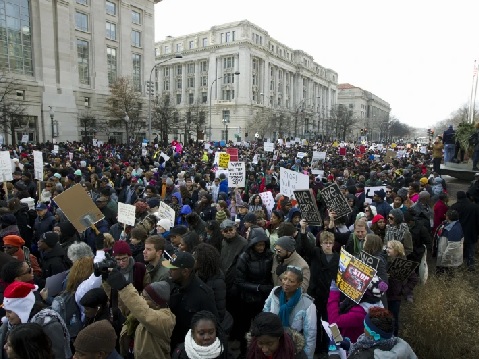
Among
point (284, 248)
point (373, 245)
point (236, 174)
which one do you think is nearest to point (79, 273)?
point (284, 248)

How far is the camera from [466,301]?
5434 mm

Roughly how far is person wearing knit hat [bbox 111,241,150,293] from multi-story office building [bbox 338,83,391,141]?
126 metres

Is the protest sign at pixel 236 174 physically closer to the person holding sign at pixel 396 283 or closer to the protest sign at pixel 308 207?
the protest sign at pixel 308 207

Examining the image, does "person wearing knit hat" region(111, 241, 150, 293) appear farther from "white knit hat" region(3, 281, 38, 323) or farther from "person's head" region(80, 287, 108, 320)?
"white knit hat" region(3, 281, 38, 323)

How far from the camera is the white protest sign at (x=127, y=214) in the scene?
A: 6.34 m

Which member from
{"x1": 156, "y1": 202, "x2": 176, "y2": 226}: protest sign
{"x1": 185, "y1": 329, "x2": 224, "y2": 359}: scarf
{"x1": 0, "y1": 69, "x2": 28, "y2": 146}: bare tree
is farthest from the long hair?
{"x1": 0, "y1": 69, "x2": 28, "y2": 146}: bare tree

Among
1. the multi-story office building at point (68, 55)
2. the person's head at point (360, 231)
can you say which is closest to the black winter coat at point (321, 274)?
the person's head at point (360, 231)

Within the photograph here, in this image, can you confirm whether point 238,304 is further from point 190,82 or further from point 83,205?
point 190,82

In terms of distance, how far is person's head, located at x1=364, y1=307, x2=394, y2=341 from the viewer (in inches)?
107

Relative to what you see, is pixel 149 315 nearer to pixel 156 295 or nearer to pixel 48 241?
pixel 156 295

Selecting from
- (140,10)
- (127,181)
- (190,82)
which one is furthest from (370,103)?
(127,181)

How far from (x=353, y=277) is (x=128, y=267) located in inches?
95.1

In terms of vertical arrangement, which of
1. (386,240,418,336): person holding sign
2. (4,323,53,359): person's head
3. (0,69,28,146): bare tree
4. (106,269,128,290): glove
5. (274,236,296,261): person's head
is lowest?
(386,240,418,336): person holding sign

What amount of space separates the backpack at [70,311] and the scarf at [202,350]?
4.34ft
